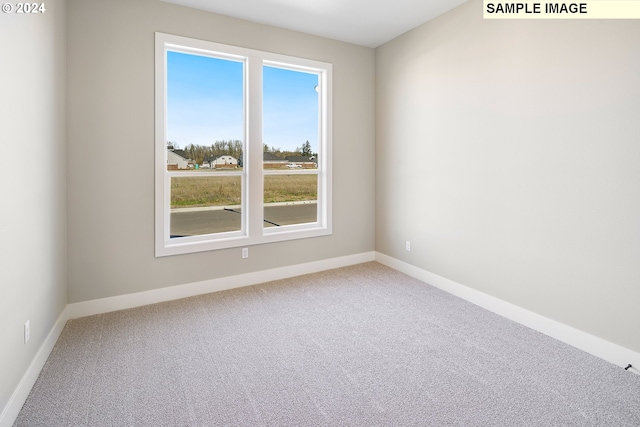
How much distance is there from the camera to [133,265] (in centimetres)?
327

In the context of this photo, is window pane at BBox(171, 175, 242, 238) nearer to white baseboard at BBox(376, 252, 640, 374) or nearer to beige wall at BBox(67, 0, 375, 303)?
beige wall at BBox(67, 0, 375, 303)

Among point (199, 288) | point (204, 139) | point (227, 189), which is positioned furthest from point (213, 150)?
point (199, 288)

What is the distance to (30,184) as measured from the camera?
2123 millimetres

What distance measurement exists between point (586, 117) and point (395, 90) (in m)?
2.19

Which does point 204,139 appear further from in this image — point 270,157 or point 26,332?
point 26,332

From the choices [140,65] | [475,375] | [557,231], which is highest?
[140,65]

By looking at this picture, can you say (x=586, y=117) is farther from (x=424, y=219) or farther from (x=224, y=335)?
(x=224, y=335)

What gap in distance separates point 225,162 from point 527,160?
2.88 m

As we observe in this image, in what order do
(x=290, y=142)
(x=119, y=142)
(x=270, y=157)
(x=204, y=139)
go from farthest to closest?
(x=290, y=142) < (x=270, y=157) < (x=204, y=139) < (x=119, y=142)

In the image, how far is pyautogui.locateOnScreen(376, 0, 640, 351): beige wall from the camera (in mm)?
2340

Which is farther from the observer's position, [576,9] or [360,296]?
[360,296]

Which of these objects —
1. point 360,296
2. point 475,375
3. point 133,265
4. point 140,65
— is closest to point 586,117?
point 475,375

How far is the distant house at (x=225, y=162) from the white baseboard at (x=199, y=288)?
3.92 feet

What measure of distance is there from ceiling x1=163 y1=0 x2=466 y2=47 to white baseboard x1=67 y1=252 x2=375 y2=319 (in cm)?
269
